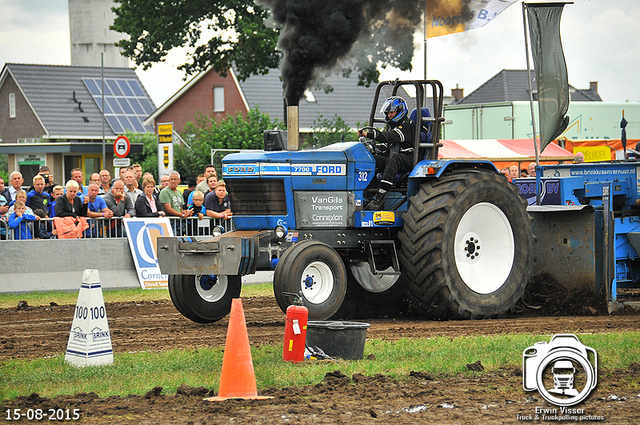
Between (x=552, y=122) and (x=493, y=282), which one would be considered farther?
(x=552, y=122)


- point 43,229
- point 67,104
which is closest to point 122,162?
point 43,229

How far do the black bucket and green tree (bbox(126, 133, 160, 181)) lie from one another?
111ft

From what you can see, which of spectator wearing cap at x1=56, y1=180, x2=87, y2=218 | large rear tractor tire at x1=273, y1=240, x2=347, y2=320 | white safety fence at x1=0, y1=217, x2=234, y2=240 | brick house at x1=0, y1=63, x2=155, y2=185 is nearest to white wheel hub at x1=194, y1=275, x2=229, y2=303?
large rear tractor tire at x1=273, y1=240, x2=347, y2=320

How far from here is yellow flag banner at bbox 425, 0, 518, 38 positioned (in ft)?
45.9

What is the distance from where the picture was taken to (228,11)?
28609 millimetres

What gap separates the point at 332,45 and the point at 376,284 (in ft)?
10.4

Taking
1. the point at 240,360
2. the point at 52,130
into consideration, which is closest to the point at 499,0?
the point at 240,360

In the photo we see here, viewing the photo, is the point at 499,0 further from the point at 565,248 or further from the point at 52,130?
the point at 52,130

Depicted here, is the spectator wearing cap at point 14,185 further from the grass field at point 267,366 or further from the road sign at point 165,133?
the grass field at point 267,366

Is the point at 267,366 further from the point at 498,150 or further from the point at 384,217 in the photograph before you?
the point at 498,150

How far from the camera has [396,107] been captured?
9953mm

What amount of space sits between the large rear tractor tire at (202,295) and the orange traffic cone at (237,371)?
3.62m

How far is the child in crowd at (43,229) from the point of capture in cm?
1397

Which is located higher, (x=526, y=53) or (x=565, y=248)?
(x=526, y=53)
